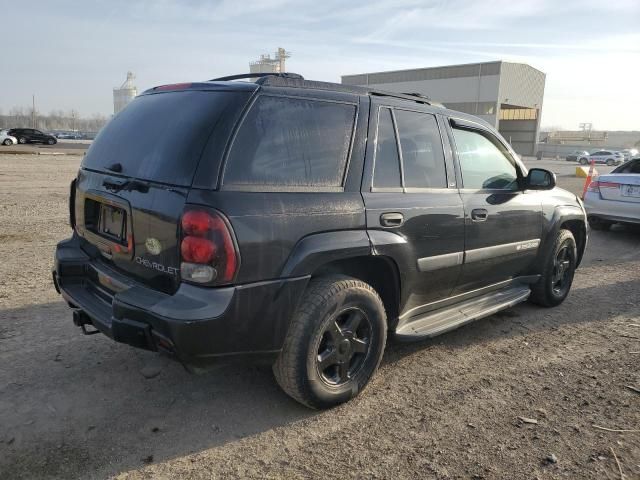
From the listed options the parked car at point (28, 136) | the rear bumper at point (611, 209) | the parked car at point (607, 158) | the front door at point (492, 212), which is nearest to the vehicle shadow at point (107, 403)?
the front door at point (492, 212)

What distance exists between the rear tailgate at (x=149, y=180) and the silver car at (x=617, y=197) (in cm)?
777

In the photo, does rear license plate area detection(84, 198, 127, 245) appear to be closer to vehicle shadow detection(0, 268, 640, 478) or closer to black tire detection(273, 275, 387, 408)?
vehicle shadow detection(0, 268, 640, 478)

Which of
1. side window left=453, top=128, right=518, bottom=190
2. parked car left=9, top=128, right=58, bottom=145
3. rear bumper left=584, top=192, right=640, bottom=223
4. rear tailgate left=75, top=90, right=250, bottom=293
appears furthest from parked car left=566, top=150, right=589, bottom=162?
rear tailgate left=75, top=90, right=250, bottom=293

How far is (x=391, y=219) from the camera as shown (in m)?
3.10

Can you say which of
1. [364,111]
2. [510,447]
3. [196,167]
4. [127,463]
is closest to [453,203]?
[364,111]

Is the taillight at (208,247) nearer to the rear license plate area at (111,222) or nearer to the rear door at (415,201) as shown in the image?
the rear license plate area at (111,222)

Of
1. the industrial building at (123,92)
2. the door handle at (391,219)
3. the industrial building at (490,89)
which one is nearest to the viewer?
the door handle at (391,219)

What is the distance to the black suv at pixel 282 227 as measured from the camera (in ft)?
8.02

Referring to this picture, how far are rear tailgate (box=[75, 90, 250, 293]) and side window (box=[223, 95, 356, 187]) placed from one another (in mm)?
128

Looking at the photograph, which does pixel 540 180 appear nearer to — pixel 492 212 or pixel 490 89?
pixel 492 212

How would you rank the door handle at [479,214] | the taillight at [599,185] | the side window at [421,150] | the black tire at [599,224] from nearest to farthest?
the side window at [421,150] < the door handle at [479,214] < the taillight at [599,185] < the black tire at [599,224]

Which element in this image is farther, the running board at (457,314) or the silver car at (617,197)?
the silver car at (617,197)

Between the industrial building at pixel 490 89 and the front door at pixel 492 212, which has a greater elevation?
the industrial building at pixel 490 89

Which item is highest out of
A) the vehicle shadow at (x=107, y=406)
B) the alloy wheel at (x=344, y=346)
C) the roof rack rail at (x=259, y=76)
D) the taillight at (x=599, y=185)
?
the roof rack rail at (x=259, y=76)
